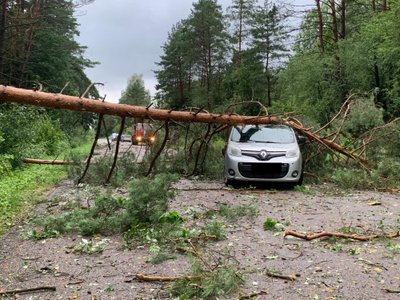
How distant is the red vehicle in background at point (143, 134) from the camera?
9.70 m

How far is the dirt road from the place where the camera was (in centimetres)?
395

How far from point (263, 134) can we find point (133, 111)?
3.95m

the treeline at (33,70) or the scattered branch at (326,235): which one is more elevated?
the treeline at (33,70)

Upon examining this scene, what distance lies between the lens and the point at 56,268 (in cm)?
462

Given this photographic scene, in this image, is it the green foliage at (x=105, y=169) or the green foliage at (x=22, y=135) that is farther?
the green foliage at (x=22, y=135)

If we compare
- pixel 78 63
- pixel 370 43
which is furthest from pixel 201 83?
pixel 370 43

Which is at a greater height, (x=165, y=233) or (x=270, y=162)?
(x=270, y=162)

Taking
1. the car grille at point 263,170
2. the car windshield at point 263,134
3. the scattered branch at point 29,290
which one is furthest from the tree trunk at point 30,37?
the scattered branch at point 29,290

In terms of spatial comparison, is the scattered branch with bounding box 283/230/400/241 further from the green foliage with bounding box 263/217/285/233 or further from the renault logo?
the renault logo

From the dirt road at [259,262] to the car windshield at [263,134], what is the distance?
3010 millimetres

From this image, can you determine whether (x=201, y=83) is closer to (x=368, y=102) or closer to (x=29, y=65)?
(x=29, y=65)

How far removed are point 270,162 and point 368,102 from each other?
6317mm

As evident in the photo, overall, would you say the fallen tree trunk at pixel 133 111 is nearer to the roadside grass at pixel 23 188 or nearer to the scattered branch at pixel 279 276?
the roadside grass at pixel 23 188

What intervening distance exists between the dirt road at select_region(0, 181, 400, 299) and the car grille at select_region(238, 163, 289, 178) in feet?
6.63
